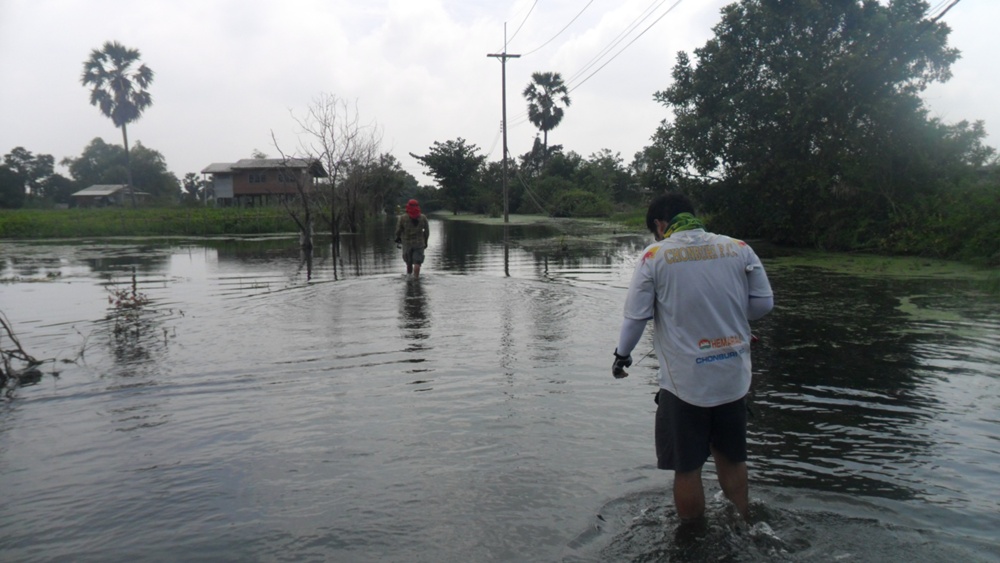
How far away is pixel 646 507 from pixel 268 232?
4153 centimetres

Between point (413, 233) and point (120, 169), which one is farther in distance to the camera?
point (120, 169)

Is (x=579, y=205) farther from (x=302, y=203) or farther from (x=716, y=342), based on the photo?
(x=716, y=342)

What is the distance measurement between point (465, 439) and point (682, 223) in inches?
110

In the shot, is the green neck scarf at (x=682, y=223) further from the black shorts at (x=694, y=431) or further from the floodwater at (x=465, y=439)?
the floodwater at (x=465, y=439)

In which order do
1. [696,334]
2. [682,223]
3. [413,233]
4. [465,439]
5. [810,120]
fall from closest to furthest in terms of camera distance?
[696,334] < [682,223] < [465,439] < [413,233] < [810,120]

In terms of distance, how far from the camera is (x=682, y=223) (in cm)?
406

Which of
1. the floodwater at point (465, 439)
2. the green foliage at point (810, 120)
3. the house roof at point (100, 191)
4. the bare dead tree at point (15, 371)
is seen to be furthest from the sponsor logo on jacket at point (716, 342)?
the house roof at point (100, 191)

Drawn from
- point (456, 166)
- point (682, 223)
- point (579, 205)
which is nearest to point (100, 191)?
point (456, 166)

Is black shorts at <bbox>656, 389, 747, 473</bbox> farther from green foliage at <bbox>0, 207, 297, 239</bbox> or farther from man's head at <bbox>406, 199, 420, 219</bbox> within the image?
green foliage at <bbox>0, 207, 297, 239</bbox>

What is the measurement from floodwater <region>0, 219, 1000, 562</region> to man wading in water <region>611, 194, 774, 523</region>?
0.56 meters

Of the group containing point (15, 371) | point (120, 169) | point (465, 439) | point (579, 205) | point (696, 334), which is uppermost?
point (120, 169)

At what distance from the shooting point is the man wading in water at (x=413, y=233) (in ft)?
53.5

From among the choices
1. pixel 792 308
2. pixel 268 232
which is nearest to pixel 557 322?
pixel 792 308

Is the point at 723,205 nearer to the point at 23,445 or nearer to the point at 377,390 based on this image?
the point at 377,390
